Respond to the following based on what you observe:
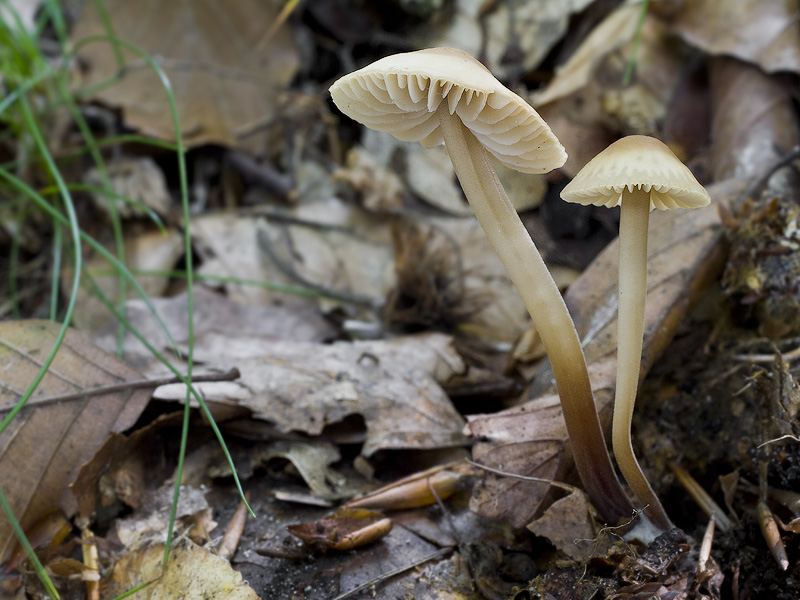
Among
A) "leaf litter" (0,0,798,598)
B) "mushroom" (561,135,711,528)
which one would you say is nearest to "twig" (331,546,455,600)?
"leaf litter" (0,0,798,598)

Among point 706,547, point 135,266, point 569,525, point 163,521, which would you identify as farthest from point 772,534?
point 135,266

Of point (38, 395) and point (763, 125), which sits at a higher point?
point (763, 125)

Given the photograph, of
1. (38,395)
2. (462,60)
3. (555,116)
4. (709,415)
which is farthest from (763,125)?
(38,395)

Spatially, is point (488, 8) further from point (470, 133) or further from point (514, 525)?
point (514, 525)

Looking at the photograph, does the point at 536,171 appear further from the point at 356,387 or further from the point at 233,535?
the point at 233,535

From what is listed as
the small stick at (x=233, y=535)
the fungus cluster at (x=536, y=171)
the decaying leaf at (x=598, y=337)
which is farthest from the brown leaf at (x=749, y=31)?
the small stick at (x=233, y=535)
